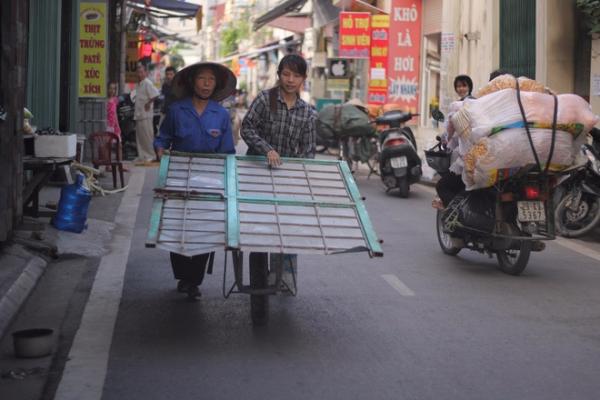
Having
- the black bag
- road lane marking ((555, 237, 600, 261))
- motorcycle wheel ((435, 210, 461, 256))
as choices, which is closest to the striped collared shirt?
the black bag

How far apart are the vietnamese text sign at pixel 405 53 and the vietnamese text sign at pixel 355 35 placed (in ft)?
4.82

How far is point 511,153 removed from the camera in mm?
8820

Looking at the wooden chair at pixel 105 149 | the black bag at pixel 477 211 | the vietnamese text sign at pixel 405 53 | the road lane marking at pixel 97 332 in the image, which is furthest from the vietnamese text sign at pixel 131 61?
the black bag at pixel 477 211

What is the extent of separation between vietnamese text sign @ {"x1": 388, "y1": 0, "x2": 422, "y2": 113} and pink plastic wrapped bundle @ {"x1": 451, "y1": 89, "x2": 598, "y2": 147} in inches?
658

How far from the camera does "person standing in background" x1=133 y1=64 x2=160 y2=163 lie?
21.2m

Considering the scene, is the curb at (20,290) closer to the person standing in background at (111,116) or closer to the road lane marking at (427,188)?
the person standing in background at (111,116)

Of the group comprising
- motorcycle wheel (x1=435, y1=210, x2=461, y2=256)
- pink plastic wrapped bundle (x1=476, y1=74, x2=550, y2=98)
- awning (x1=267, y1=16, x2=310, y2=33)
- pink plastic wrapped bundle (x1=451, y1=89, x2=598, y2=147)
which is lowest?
motorcycle wheel (x1=435, y1=210, x2=461, y2=256)

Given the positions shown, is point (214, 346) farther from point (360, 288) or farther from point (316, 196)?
point (360, 288)

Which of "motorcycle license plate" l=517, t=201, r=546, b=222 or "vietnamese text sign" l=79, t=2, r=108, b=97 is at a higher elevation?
"vietnamese text sign" l=79, t=2, r=108, b=97

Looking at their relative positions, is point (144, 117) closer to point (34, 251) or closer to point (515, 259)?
point (34, 251)

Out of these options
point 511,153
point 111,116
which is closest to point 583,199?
point 511,153

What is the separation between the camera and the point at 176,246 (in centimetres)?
617

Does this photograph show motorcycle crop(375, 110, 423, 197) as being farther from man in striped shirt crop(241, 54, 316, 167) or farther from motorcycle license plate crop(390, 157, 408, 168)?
man in striped shirt crop(241, 54, 316, 167)

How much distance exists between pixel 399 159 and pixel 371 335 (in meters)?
9.92
